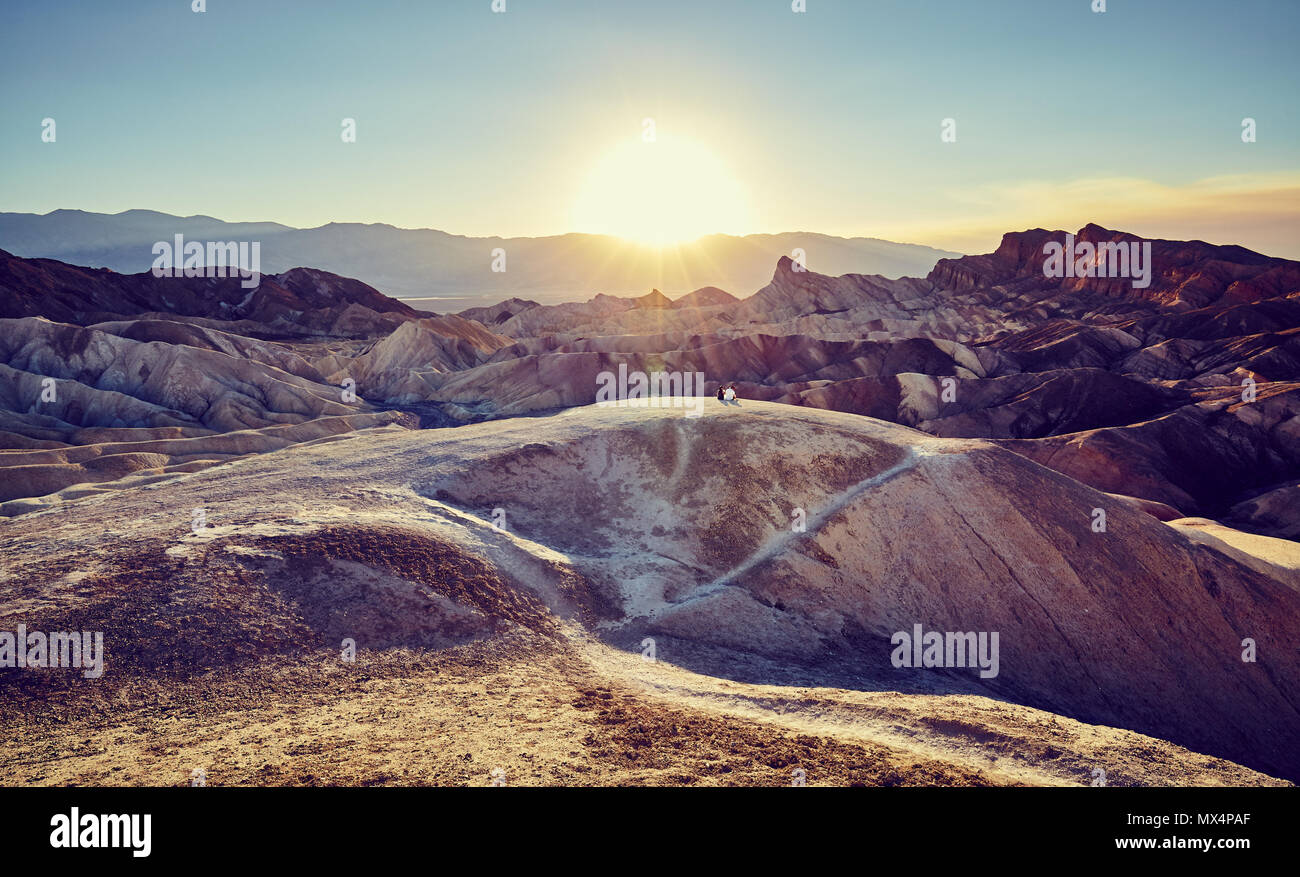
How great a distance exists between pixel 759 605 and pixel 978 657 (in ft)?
18.6

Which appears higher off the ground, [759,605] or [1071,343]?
[1071,343]

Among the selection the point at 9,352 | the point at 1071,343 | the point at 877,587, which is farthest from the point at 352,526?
the point at 1071,343

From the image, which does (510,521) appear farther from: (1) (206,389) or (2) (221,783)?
(1) (206,389)

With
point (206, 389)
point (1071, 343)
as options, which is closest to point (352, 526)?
point (206, 389)

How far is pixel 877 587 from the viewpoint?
823 inches

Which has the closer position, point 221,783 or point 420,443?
point 221,783

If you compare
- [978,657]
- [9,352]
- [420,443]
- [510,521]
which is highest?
[9,352]

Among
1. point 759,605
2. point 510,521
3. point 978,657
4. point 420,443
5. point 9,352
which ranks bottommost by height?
point 978,657

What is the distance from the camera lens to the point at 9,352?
52375 mm

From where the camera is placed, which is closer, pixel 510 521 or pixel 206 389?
pixel 510 521
